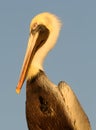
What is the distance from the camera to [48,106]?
1451cm

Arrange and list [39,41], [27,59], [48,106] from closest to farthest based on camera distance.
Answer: [48,106], [27,59], [39,41]

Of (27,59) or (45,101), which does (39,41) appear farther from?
(45,101)

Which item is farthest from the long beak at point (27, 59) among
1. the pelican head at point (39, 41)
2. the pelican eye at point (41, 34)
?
the pelican eye at point (41, 34)

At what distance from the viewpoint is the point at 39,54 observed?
15.4 metres

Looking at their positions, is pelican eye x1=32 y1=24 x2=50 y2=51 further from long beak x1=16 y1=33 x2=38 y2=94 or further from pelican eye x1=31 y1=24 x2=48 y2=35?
long beak x1=16 y1=33 x2=38 y2=94

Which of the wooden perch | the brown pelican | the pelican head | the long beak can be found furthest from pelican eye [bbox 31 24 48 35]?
the wooden perch

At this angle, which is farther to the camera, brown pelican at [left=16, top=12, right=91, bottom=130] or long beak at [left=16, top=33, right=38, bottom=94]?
long beak at [left=16, top=33, right=38, bottom=94]

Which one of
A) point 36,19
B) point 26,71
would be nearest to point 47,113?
point 26,71

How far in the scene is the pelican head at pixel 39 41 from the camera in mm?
15109

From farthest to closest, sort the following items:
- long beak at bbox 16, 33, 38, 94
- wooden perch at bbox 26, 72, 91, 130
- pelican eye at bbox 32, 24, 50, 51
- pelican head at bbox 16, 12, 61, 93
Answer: pelican eye at bbox 32, 24, 50, 51
pelican head at bbox 16, 12, 61, 93
long beak at bbox 16, 33, 38, 94
wooden perch at bbox 26, 72, 91, 130

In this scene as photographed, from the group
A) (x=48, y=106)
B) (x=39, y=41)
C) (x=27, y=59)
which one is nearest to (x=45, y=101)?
(x=48, y=106)

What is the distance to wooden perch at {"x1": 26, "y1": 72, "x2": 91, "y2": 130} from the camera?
14469 mm

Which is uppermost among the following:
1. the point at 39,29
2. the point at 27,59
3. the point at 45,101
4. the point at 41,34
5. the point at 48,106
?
the point at 39,29

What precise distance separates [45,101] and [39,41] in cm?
194
